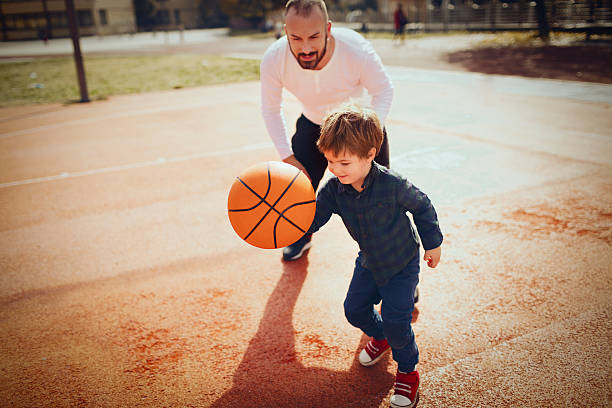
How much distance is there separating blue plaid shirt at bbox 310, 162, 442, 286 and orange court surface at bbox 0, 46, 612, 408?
2.86 ft

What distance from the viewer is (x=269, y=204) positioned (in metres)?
2.86

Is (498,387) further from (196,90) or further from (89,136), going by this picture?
(196,90)

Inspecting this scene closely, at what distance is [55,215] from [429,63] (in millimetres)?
16371

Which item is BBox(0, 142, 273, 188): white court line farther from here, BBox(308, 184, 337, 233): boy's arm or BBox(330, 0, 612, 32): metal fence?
BBox(330, 0, 612, 32): metal fence

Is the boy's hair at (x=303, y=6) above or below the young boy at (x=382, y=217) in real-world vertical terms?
above

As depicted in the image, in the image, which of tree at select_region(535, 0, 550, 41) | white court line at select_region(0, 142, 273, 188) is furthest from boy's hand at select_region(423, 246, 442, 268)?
tree at select_region(535, 0, 550, 41)

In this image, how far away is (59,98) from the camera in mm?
15805

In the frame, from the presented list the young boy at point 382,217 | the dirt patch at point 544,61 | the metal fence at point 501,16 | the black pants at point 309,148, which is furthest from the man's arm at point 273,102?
the metal fence at point 501,16

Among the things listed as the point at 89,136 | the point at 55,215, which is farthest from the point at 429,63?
the point at 55,215

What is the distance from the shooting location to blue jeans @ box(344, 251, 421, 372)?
8.70 ft

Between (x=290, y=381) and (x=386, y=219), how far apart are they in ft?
4.16

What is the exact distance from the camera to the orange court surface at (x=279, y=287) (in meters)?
2.94

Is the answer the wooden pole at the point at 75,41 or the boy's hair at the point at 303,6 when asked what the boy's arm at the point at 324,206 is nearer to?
the boy's hair at the point at 303,6

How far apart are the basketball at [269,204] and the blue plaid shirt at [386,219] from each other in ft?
0.91
